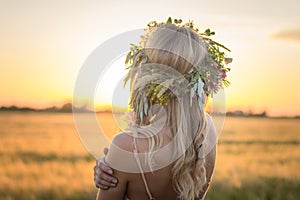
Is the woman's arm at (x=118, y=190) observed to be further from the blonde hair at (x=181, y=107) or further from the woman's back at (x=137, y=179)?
the blonde hair at (x=181, y=107)

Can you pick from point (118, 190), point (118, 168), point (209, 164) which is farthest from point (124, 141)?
point (209, 164)

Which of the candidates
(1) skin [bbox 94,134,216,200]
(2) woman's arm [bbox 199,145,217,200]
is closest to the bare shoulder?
(1) skin [bbox 94,134,216,200]

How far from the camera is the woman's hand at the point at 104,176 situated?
8.70 ft

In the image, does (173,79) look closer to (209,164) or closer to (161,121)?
(161,121)

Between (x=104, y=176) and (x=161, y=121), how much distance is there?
391 mm

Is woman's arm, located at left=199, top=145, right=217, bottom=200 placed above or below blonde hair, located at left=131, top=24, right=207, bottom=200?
below

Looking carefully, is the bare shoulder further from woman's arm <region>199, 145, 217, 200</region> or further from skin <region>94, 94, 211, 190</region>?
woman's arm <region>199, 145, 217, 200</region>

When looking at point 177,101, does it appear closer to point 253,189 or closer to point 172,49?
point 172,49

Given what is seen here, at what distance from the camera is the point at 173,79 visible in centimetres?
266

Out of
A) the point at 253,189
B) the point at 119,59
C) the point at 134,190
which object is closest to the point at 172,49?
the point at 119,59

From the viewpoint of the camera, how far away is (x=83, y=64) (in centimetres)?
292

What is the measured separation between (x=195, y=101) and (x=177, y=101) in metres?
0.10

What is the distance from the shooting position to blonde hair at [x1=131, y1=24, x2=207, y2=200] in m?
2.60

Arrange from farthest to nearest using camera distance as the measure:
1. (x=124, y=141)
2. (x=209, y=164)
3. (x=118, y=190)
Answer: (x=209, y=164) → (x=118, y=190) → (x=124, y=141)
